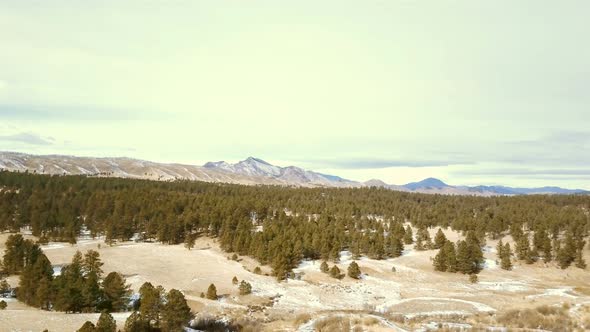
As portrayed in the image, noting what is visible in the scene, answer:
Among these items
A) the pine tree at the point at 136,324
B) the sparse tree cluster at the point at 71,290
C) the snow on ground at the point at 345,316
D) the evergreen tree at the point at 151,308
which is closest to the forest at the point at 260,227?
the snow on ground at the point at 345,316

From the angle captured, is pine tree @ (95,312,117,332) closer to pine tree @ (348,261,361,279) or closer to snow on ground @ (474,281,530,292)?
pine tree @ (348,261,361,279)

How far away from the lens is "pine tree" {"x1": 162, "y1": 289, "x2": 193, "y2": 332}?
124 ft

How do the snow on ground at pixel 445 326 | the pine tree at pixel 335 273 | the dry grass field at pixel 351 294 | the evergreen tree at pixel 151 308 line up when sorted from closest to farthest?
the evergreen tree at pixel 151 308
the snow on ground at pixel 445 326
the dry grass field at pixel 351 294
the pine tree at pixel 335 273

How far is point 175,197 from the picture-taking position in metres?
130

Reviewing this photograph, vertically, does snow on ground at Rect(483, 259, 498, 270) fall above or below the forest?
below

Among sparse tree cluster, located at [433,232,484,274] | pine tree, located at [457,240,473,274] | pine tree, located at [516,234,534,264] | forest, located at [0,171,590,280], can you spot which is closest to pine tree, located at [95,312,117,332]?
forest, located at [0,171,590,280]

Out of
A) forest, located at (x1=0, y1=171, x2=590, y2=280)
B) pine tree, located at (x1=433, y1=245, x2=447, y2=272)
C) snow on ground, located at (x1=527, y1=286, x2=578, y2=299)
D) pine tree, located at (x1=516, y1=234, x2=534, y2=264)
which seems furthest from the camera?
pine tree, located at (x1=516, y1=234, x2=534, y2=264)

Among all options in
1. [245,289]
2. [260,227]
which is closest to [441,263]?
[245,289]

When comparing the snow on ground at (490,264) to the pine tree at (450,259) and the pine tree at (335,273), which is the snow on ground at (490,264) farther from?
the pine tree at (335,273)

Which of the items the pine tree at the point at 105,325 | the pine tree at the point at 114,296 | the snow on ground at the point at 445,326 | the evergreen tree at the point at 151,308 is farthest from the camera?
the pine tree at the point at 114,296

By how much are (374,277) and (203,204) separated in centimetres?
5789

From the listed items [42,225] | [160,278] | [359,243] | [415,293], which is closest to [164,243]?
[42,225]

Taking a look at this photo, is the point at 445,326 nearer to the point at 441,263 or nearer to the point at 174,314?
the point at 174,314

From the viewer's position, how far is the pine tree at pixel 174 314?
37.7 m
